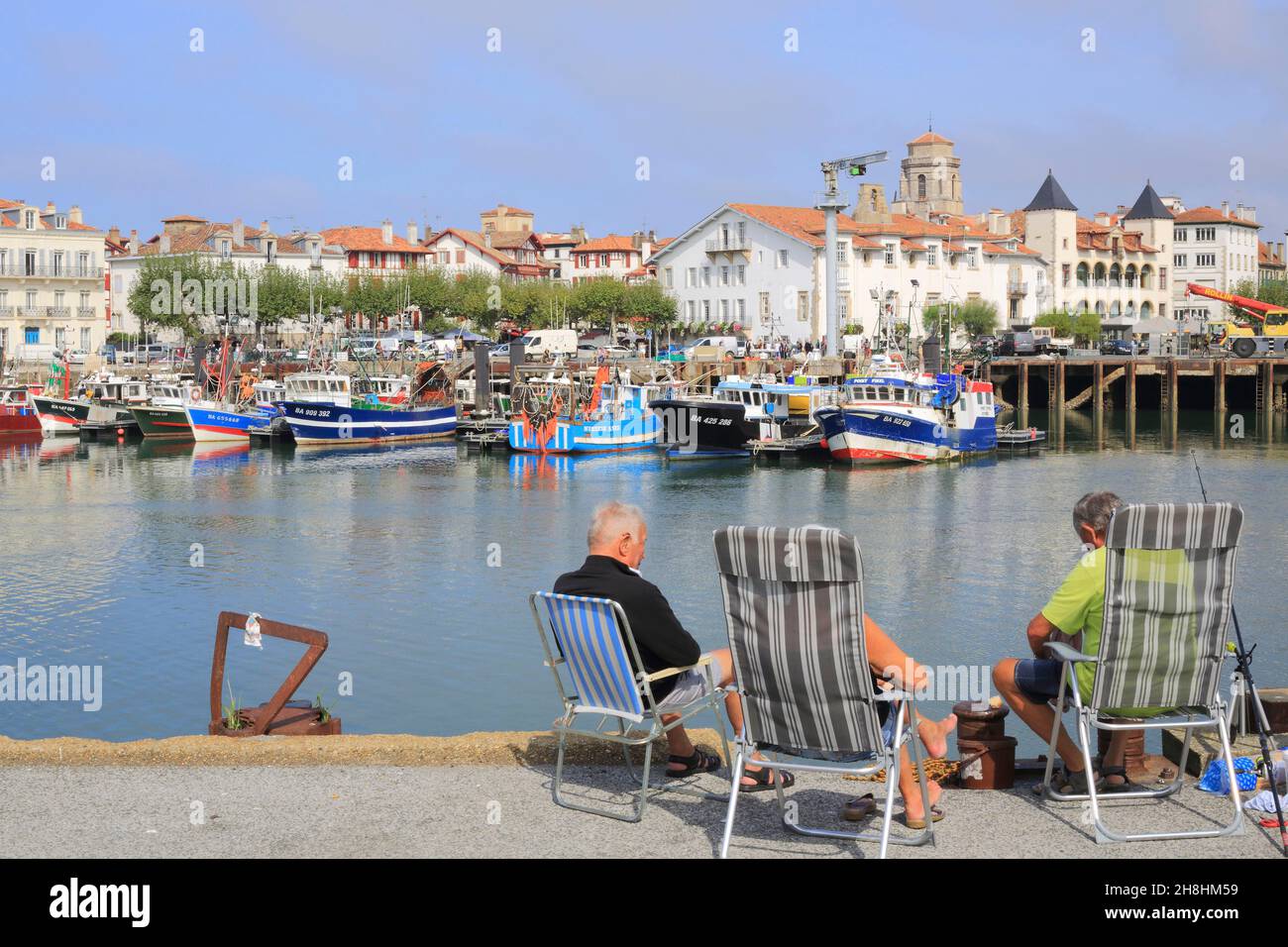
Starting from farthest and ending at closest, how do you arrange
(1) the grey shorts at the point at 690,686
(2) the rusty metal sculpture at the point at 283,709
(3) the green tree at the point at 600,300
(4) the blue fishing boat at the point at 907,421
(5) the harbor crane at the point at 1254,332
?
1. (3) the green tree at the point at 600,300
2. (5) the harbor crane at the point at 1254,332
3. (4) the blue fishing boat at the point at 907,421
4. (2) the rusty metal sculpture at the point at 283,709
5. (1) the grey shorts at the point at 690,686

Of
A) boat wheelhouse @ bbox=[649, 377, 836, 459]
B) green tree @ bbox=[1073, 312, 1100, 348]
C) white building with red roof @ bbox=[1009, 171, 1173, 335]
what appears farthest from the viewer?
white building with red roof @ bbox=[1009, 171, 1173, 335]

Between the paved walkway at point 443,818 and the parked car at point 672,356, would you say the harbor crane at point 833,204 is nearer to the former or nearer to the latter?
the parked car at point 672,356

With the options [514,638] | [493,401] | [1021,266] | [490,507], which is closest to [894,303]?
[1021,266]

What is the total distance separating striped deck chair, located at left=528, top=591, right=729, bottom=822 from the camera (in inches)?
258

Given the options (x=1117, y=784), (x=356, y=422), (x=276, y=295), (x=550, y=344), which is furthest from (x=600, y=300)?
(x=1117, y=784)

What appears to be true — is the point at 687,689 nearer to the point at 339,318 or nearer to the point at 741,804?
the point at 741,804

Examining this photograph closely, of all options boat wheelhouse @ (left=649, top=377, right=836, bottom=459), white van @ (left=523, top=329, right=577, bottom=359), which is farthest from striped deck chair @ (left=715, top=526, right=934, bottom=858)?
white van @ (left=523, top=329, right=577, bottom=359)

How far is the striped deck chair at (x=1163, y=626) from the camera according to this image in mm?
6156

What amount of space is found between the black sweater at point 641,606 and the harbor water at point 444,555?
22.6 ft

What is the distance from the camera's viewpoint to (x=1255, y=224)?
122 meters

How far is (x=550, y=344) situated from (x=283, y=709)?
214ft

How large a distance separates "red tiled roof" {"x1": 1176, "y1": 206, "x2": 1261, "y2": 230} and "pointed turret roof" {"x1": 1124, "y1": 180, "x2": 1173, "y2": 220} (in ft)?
10.4

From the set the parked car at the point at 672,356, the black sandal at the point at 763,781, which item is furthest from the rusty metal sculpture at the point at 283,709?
the parked car at the point at 672,356

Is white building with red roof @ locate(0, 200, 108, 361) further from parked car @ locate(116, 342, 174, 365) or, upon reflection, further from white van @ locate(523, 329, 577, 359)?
white van @ locate(523, 329, 577, 359)
